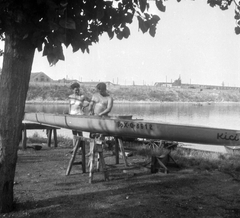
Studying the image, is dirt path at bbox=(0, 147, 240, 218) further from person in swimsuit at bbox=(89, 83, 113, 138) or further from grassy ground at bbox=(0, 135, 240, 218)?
person in swimsuit at bbox=(89, 83, 113, 138)

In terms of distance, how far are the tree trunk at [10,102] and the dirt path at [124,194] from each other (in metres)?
0.46

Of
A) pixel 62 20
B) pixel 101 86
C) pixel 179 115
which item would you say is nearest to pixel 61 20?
pixel 62 20

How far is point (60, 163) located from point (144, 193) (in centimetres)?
330

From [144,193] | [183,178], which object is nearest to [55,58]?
[144,193]

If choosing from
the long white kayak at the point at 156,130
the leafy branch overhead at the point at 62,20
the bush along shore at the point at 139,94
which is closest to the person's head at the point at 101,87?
the long white kayak at the point at 156,130

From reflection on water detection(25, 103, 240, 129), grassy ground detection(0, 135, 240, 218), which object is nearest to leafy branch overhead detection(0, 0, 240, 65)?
grassy ground detection(0, 135, 240, 218)

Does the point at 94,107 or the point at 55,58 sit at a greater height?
the point at 55,58

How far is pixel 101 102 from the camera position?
7648mm

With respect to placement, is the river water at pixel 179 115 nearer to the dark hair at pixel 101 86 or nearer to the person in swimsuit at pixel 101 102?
the person in swimsuit at pixel 101 102

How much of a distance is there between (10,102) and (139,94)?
7911 centimetres

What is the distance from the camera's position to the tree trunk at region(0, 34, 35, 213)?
419cm

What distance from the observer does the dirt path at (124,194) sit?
175 inches

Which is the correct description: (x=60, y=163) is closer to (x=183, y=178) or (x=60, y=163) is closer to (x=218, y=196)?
(x=183, y=178)

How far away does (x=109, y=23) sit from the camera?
175 inches
